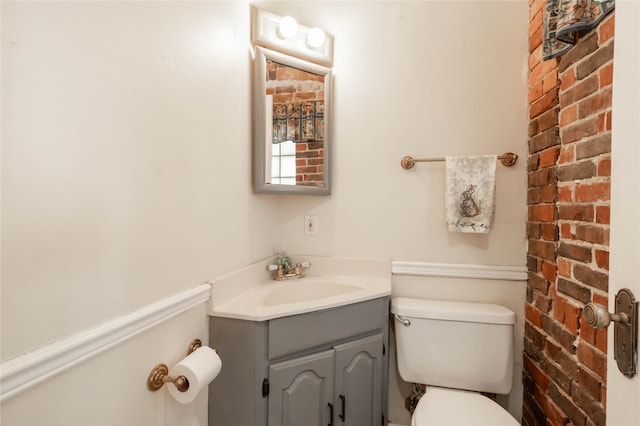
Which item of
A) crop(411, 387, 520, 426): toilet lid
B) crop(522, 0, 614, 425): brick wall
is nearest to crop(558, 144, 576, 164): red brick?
crop(522, 0, 614, 425): brick wall

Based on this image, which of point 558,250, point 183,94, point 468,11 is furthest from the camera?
point 468,11

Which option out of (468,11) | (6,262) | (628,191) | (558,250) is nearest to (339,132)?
(468,11)

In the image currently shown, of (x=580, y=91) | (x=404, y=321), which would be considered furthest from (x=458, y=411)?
(x=580, y=91)

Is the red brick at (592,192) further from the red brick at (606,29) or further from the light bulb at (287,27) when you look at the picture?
the light bulb at (287,27)

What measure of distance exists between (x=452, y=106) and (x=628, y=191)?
3.79ft

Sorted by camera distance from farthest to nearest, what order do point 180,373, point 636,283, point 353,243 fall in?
point 353,243
point 180,373
point 636,283

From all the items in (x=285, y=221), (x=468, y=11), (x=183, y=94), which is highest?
(x=468, y=11)

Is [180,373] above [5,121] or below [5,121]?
below

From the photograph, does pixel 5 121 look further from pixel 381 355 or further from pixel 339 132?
pixel 381 355

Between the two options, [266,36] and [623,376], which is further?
[266,36]

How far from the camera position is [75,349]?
68 cm

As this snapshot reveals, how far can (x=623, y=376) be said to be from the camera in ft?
1.78

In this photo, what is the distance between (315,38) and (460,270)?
1370 millimetres

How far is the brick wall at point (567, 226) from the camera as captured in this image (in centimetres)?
92
